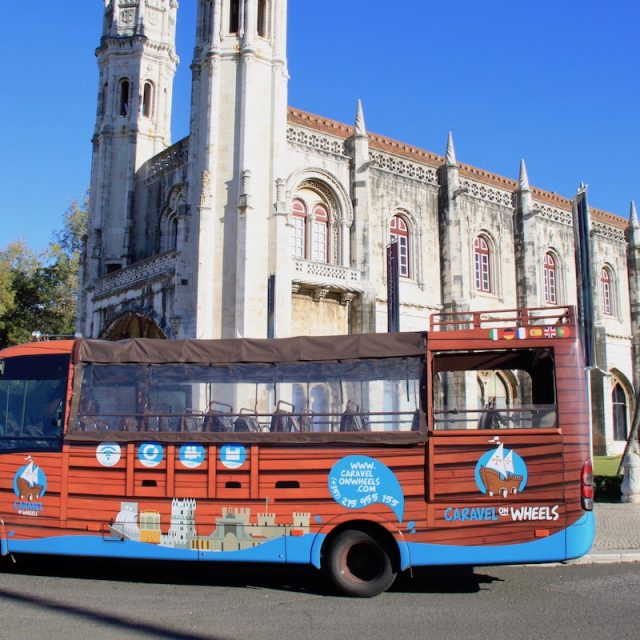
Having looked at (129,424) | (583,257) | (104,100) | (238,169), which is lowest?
(129,424)

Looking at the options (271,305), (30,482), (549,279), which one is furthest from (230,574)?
(549,279)

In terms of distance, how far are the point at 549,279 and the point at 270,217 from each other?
51.9 feet

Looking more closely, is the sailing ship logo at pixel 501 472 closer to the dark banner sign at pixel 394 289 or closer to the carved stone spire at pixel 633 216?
the dark banner sign at pixel 394 289

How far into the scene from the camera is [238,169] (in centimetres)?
2156

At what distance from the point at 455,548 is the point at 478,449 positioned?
1.15 metres

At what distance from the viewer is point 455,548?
8062 mm

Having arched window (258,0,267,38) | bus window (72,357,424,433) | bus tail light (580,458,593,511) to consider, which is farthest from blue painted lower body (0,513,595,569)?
arched window (258,0,267,38)

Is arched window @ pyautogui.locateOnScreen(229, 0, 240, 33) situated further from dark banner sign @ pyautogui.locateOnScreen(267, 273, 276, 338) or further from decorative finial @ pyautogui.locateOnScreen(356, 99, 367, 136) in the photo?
dark banner sign @ pyautogui.locateOnScreen(267, 273, 276, 338)

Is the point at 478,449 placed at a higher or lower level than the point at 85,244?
lower

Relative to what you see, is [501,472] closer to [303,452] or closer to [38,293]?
[303,452]

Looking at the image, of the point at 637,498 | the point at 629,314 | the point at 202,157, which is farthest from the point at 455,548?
the point at 629,314

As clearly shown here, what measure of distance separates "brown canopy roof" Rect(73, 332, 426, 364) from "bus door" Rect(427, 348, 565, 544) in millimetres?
653

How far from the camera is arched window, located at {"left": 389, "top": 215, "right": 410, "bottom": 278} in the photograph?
87.0ft

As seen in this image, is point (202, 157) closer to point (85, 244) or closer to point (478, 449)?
point (85, 244)
